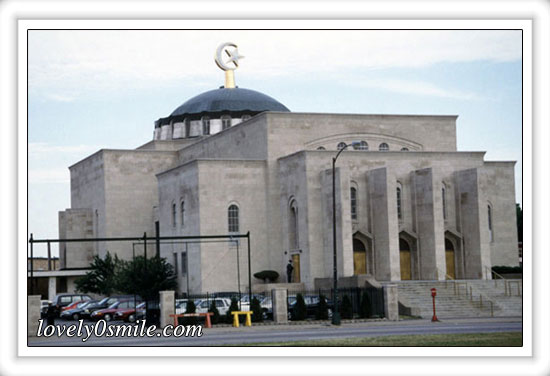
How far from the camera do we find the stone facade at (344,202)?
59344 mm

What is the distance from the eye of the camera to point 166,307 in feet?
142

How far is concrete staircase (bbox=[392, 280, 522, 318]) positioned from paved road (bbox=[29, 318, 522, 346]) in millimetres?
4705

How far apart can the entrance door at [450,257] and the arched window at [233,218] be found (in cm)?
1278

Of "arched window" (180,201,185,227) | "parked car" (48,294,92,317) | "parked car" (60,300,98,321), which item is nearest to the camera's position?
"parked car" (60,300,98,321)

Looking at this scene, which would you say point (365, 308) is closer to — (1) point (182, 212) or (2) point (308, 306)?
(2) point (308, 306)

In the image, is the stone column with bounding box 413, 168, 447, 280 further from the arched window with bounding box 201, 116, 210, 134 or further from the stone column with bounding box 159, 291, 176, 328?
the arched window with bounding box 201, 116, 210, 134

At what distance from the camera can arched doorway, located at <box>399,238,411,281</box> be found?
61219mm

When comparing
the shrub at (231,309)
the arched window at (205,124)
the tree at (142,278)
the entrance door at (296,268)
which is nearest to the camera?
the shrub at (231,309)

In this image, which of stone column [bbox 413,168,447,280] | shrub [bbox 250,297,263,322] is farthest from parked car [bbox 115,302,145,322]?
stone column [bbox 413,168,447,280]

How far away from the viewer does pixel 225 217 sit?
207ft

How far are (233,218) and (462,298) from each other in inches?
630

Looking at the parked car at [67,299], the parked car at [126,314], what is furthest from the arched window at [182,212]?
the parked car at [126,314]

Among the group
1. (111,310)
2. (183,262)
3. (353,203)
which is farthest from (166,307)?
(183,262)

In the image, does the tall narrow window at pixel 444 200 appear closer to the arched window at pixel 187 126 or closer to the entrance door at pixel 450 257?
the entrance door at pixel 450 257
